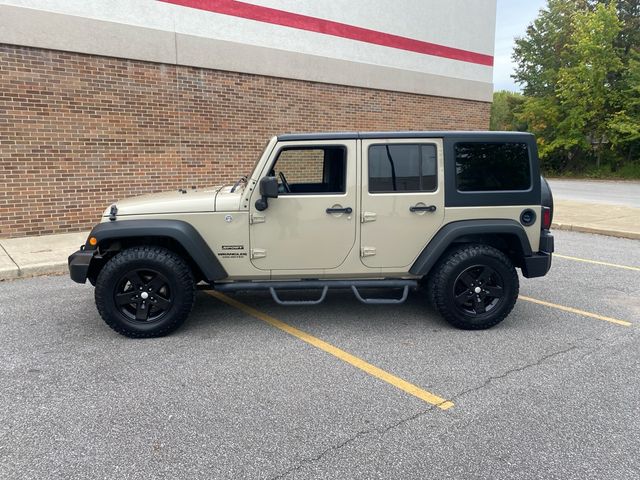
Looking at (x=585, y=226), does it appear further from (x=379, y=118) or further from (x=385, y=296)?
(x=385, y=296)

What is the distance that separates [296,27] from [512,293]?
8.60 metres

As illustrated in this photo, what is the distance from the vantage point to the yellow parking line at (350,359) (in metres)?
3.16

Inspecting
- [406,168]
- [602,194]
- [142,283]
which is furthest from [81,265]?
[602,194]

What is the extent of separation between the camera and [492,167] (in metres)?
4.33

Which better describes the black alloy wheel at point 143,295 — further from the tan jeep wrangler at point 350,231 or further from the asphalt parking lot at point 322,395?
the asphalt parking lot at point 322,395

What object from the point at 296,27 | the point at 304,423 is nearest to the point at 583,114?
the point at 296,27

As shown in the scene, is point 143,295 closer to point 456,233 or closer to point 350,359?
point 350,359

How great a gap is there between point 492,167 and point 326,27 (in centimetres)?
820

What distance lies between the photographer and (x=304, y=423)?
9.38ft

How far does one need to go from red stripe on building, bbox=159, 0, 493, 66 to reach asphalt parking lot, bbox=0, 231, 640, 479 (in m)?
7.14

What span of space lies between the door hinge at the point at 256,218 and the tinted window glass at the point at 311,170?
30 cm

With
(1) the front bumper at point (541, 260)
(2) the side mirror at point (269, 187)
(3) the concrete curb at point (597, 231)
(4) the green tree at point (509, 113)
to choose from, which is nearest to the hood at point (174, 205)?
(2) the side mirror at point (269, 187)

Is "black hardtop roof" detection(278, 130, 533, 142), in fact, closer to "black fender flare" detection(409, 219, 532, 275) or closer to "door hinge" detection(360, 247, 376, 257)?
"black fender flare" detection(409, 219, 532, 275)

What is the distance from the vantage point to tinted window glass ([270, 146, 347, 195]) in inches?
168
